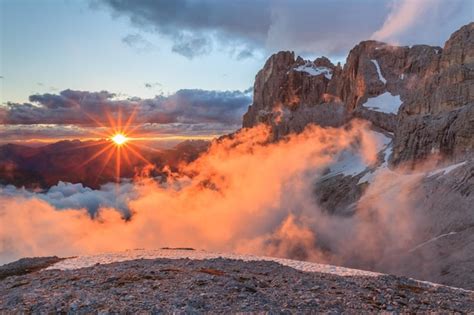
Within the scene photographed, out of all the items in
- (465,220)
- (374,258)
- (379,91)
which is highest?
(379,91)

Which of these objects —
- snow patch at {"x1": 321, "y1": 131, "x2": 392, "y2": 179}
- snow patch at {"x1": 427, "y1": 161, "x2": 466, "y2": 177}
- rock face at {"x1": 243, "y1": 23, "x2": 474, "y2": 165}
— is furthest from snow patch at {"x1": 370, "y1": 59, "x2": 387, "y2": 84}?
snow patch at {"x1": 427, "y1": 161, "x2": 466, "y2": 177}

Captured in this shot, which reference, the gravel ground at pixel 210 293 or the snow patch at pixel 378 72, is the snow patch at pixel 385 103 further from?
the gravel ground at pixel 210 293

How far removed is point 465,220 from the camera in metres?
60.2

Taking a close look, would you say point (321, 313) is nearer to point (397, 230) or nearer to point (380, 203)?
point (397, 230)

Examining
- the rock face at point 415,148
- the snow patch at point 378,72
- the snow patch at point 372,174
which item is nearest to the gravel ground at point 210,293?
the rock face at point 415,148

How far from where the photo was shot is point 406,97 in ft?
496

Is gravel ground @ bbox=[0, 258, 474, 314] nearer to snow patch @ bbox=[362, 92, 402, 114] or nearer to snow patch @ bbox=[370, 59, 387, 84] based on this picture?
snow patch @ bbox=[362, 92, 402, 114]

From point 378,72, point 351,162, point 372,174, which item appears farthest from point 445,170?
point 378,72

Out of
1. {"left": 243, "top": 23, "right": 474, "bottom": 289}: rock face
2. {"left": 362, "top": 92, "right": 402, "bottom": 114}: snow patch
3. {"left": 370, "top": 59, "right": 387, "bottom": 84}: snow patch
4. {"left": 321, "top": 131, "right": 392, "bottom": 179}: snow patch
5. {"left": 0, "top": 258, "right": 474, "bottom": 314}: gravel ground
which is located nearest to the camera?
{"left": 0, "top": 258, "right": 474, "bottom": 314}: gravel ground

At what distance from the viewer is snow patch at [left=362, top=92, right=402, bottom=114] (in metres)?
154

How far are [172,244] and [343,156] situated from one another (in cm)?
6580

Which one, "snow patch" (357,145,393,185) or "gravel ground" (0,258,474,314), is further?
"snow patch" (357,145,393,185)

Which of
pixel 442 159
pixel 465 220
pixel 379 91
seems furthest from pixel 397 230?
pixel 379 91

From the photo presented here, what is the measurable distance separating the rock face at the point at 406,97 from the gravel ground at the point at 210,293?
66.0m
